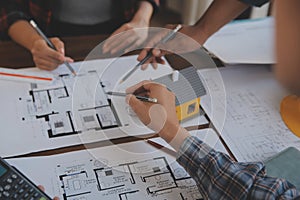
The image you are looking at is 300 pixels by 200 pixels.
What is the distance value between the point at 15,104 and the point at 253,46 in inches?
22.5

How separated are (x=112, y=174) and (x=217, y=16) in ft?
1.69

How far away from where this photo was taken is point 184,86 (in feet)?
2.83

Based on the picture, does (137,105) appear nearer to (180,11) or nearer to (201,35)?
(201,35)

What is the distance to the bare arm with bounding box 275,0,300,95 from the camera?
1.51 feet

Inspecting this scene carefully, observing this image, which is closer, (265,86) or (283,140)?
(283,140)

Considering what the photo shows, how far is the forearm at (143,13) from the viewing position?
1.22 metres

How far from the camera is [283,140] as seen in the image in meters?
0.84

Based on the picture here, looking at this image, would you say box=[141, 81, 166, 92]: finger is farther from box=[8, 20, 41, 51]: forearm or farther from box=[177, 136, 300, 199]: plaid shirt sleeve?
box=[8, 20, 41, 51]: forearm

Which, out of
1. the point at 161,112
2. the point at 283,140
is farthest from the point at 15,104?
the point at 283,140

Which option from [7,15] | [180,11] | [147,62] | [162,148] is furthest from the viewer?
[180,11]

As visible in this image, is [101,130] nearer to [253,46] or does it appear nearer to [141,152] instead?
[141,152]

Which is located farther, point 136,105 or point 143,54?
point 143,54

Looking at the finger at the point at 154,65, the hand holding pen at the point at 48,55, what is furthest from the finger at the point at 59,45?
the finger at the point at 154,65

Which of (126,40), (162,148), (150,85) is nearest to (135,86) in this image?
(150,85)
